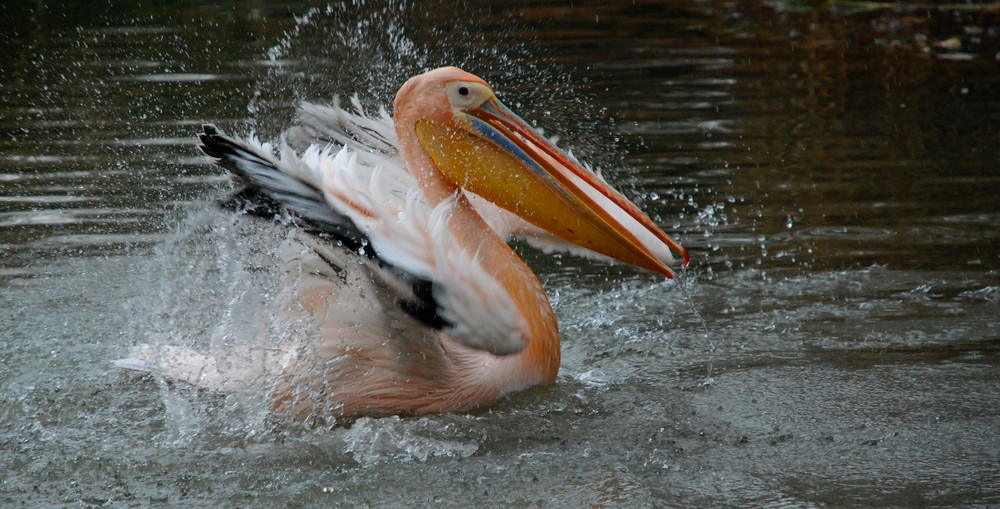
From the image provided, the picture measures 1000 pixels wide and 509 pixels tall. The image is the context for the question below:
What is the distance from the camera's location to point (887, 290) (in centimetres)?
416

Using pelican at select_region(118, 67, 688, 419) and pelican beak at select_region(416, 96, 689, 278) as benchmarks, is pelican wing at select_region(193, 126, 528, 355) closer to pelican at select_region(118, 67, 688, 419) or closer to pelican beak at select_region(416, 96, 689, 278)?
pelican at select_region(118, 67, 688, 419)

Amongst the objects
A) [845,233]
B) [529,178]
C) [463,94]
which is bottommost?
[845,233]

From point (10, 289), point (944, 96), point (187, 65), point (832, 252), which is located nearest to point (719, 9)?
point (944, 96)

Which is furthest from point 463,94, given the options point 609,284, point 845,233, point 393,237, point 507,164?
point 845,233

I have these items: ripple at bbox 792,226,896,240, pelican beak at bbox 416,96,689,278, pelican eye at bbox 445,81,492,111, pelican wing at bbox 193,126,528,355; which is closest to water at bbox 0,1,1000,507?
ripple at bbox 792,226,896,240

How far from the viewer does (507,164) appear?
125 inches

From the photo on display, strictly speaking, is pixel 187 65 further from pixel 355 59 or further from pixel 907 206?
pixel 907 206

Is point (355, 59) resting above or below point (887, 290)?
above

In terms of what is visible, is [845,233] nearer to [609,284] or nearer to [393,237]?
[609,284]

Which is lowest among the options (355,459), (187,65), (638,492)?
(638,492)

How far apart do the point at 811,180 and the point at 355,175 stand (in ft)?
11.1

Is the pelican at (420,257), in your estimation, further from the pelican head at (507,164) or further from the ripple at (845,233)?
the ripple at (845,233)

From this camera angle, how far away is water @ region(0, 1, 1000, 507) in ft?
9.16

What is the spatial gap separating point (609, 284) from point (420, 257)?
66.1 inches
